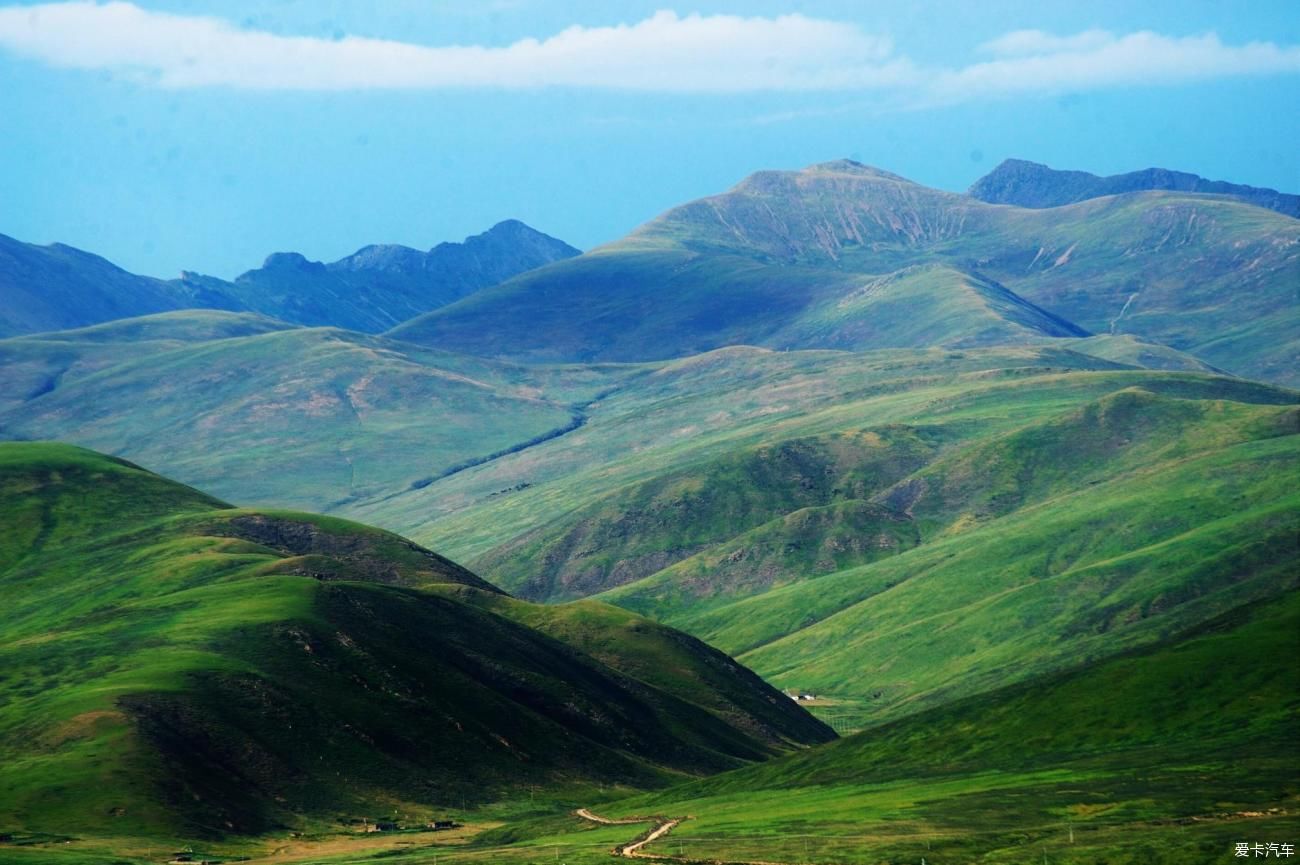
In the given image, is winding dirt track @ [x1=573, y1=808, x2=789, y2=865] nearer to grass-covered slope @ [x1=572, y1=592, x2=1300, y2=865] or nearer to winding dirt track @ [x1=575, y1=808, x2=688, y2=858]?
winding dirt track @ [x1=575, y1=808, x2=688, y2=858]

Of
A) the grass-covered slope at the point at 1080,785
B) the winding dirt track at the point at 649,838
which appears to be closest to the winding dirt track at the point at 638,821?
the winding dirt track at the point at 649,838

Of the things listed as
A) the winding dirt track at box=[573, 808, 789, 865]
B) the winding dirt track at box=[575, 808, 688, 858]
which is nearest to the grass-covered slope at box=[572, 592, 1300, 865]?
the winding dirt track at box=[573, 808, 789, 865]

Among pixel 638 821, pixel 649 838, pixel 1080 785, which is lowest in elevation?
pixel 638 821

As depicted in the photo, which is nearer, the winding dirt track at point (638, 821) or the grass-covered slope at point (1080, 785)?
the grass-covered slope at point (1080, 785)

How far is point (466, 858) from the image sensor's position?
150m

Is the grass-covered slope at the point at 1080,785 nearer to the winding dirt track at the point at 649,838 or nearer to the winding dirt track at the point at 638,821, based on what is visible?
the winding dirt track at the point at 649,838

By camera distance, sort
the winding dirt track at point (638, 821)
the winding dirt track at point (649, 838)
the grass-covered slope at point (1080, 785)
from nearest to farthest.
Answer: the grass-covered slope at point (1080, 785)
the winding dirt track at point (649, 838)
the winding dirt track at point (638, 821)

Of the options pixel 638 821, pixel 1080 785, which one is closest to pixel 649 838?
pixel 638 821

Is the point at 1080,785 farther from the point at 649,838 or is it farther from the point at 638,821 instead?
the point at 638,821

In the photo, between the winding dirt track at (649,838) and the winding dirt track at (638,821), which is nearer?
the winding dirt track at (649,838)

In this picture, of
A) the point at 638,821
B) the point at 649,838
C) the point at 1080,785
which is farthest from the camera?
the point at 638,821

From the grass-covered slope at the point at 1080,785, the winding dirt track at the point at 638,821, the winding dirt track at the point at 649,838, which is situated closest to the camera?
the grass-covered slope at the point at 1080,785

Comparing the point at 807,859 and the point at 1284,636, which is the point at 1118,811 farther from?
the point at 1284,636

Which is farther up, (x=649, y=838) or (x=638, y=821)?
(x=649, y=838)
